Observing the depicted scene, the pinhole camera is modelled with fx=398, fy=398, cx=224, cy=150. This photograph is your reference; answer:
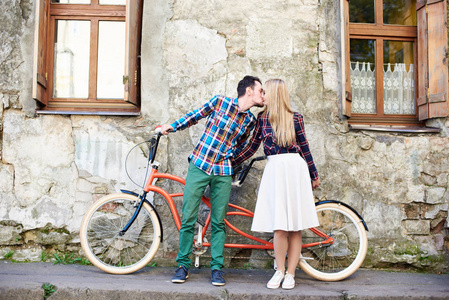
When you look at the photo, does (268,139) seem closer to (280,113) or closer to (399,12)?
(280,113)

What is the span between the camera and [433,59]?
15.0 ft

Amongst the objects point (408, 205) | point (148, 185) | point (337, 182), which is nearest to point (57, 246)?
point (148, 185)

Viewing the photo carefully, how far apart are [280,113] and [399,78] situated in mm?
2301

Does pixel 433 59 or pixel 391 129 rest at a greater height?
pixel 433 59

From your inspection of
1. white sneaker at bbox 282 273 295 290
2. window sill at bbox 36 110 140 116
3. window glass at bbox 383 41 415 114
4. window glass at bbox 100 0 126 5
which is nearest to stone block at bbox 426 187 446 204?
window glass at bbox 383 41 415 114

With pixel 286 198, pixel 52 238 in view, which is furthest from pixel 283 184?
pixel 52 238

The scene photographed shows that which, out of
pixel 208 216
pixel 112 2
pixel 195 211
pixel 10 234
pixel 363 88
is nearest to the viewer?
pixel 195 211

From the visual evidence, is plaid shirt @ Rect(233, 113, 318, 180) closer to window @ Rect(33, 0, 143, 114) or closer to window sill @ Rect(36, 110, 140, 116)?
window sill @ Rect(36, 110, 140, 116)

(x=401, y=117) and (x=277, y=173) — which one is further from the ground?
(x=401, y=117)

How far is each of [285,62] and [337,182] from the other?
1468mm

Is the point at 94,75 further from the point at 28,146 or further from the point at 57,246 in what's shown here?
the point at 57,246

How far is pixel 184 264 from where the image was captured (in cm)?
362

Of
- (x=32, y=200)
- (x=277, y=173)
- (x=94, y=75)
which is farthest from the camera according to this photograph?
(x=94, y=75)

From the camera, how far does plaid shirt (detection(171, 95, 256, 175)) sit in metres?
3.60
